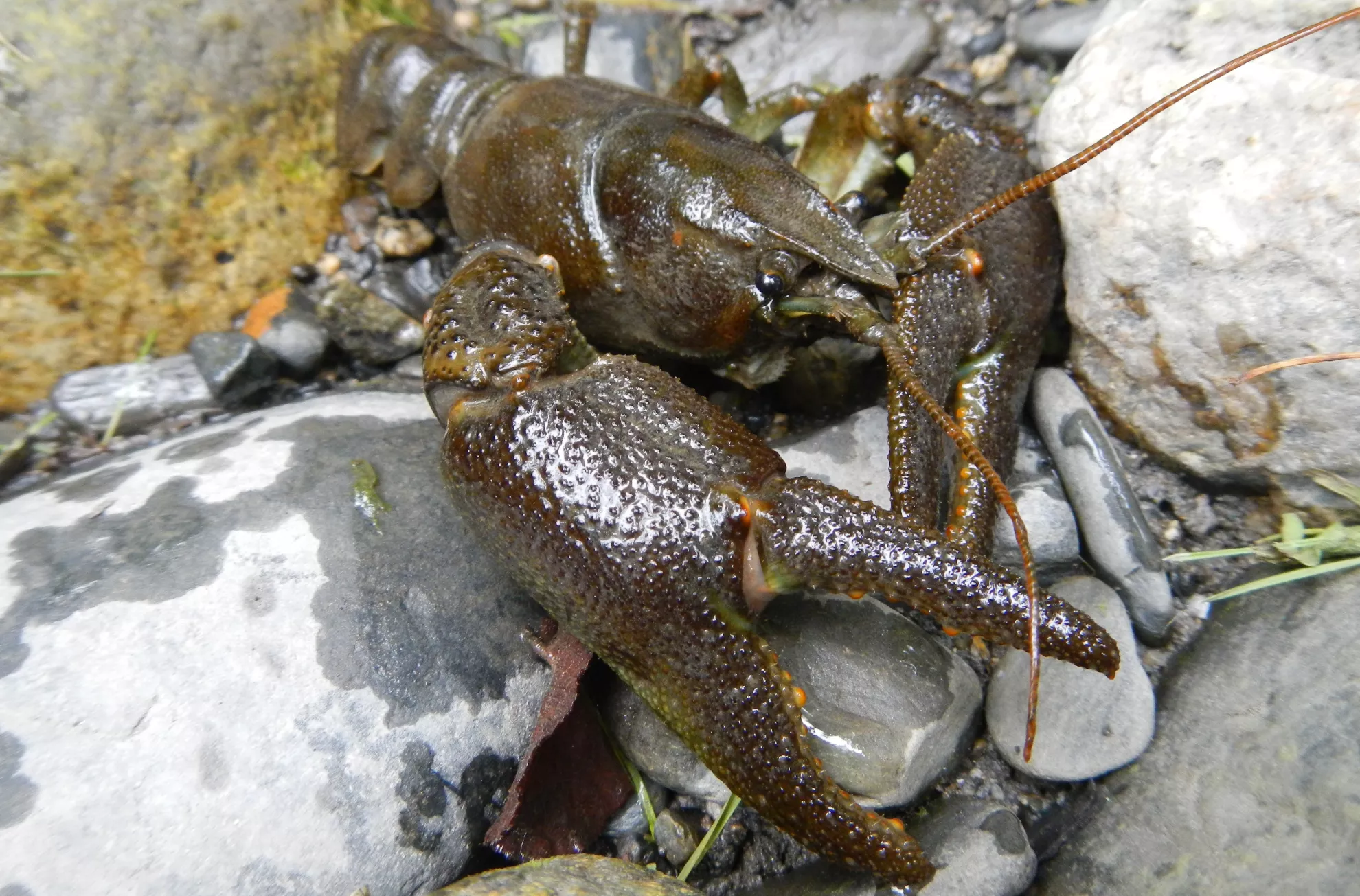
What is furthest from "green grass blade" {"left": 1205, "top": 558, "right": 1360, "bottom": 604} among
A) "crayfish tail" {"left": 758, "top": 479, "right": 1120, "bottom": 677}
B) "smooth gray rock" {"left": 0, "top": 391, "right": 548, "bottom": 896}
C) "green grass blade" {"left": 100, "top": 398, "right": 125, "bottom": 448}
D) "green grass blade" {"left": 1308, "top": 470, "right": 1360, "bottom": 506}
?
"green grass blade" {"left": 100, "top": 398, "right": 125, "bottom": 448}

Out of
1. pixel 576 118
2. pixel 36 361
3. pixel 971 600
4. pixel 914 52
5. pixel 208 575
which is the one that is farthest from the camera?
pixel 914 52

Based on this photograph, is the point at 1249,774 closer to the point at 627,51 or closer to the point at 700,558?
the point at 700,558

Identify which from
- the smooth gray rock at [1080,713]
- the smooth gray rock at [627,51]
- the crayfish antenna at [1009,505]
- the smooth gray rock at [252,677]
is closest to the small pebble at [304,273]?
the smooth gray rock at [252,677]

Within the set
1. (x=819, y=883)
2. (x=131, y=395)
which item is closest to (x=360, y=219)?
(x=131, y=395)

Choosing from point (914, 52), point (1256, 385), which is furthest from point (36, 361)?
point (1256, 385)

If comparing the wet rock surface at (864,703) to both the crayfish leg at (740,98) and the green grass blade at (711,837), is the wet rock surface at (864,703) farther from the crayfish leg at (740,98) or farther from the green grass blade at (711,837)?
the crayfish leg at (740,98)

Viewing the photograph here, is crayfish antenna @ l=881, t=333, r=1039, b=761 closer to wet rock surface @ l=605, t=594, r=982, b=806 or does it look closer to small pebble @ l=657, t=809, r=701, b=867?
wet rock surface @ l=605, t=594, r=982, b=806

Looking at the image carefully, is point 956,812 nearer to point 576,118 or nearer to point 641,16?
point 576,118
